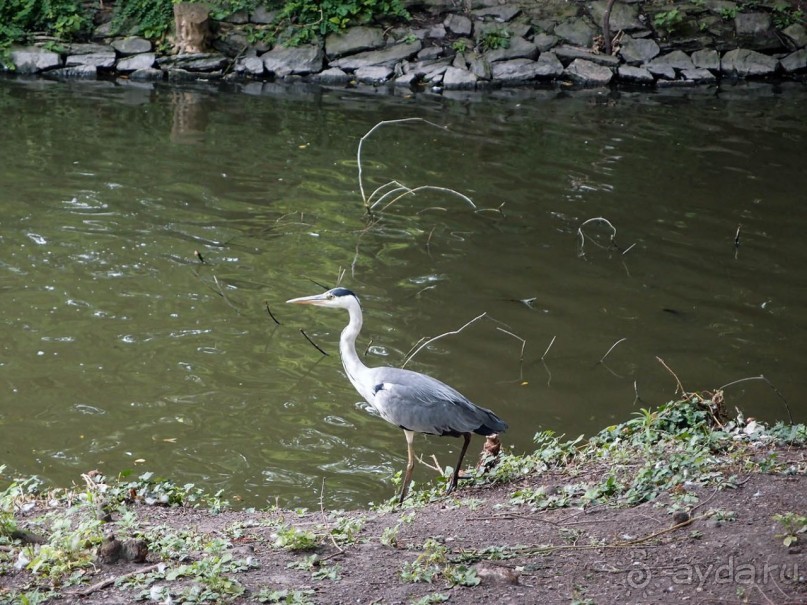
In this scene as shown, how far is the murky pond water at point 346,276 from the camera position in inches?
290

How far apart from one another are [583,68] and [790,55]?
15.5 feet

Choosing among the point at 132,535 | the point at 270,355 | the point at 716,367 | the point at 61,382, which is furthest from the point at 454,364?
the point at 132,535

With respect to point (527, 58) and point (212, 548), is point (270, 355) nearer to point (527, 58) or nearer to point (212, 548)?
point (212, 548)

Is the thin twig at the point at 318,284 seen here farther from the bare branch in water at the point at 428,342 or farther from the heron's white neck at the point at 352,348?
the heron's white neck at the point at 352,348

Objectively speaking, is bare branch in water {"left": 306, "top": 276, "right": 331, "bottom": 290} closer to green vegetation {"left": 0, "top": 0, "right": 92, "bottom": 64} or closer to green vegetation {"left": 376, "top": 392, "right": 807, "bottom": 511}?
green vegetation {"left": 376, "top": 392, "right": 807, "bottom": 511}

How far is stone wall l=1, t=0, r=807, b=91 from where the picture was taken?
1877 cm

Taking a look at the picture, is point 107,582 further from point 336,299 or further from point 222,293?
point 222,293

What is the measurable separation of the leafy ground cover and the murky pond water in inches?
52.5

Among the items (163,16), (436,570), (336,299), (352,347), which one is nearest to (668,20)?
(163,16)

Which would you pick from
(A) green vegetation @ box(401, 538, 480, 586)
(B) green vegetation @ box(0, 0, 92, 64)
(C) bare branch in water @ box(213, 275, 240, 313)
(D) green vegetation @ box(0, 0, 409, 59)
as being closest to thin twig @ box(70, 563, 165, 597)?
(A) green vegetation @ box(401, 538, 480, 586)

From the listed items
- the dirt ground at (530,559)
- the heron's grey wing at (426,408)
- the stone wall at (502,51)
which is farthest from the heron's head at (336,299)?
the stone wall at (502,51)

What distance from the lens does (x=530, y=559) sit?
438cm

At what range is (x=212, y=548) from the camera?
440 centimetres

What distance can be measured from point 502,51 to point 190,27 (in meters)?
6.27
